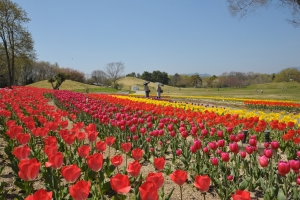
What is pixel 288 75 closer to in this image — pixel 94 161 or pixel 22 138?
pixel 22 138

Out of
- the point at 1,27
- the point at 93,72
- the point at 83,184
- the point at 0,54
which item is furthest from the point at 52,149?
the point at 93,72

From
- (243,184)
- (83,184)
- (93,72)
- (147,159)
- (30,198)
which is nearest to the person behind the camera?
(30,198)

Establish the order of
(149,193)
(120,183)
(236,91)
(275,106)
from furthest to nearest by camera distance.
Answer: (236,91) → (275,106) → (120,183) → (149,193)

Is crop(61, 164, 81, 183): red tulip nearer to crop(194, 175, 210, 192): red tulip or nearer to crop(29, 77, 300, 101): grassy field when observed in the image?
crop(194, 175, 210, 192): red tulip

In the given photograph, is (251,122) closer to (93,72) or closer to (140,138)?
(140,138)

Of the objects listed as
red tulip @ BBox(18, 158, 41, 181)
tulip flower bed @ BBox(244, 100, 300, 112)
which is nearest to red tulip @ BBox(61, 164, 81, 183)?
red tulip @ BBox(18, 158, 41, 181)

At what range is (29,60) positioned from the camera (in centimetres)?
4262

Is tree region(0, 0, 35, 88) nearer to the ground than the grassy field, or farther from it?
farther from it

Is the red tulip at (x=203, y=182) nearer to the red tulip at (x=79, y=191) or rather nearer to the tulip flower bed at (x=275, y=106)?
the red tulip at (x=79, y=191)

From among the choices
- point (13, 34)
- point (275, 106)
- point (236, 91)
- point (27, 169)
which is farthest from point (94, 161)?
point (236, 91)

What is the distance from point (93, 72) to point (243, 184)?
127957 mm

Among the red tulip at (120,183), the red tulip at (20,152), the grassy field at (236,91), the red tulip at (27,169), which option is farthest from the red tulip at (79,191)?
the grassy field at (236,91)

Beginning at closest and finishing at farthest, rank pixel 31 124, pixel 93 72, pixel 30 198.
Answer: pixel 30 198 < pixel 31 124 < pixel 93 72

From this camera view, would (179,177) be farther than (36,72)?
No
